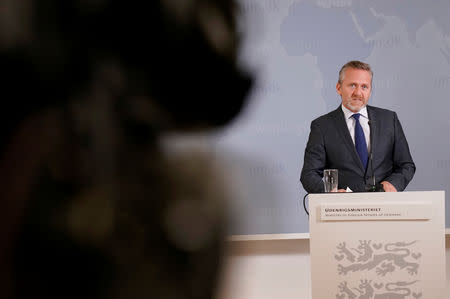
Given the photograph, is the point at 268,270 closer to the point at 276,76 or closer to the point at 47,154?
the point at 276,76

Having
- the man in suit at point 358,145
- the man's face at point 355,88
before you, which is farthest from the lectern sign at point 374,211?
the man's face at point 355,88

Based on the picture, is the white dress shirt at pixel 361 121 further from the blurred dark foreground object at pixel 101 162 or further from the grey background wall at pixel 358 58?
the blurred dark foreground object at pixel 101 162

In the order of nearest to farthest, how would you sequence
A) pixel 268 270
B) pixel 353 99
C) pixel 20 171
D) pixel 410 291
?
pixel 20 171 < pixel 410 291 < pixel 353 99 < pixel 268 270

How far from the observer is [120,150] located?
0.15 metres

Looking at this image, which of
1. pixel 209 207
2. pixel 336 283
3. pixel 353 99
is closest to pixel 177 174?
pixel 209 207

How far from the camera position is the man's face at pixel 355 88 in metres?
3.87

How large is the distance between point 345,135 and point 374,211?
4.32ft

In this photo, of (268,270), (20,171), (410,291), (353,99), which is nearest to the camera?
(20,171)

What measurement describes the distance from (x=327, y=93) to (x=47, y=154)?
4667 mm

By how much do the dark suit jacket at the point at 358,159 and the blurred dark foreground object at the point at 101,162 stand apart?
11.7ft

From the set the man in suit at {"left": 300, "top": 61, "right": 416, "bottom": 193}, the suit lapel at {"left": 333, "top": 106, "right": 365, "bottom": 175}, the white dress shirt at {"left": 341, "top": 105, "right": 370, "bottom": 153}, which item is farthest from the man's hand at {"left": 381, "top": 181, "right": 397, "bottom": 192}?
the white dress shirt at {"left": 341, "top": 105, "right": 370, "bottom": 153}

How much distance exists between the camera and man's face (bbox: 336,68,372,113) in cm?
387

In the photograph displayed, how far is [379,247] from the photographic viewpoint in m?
2.66

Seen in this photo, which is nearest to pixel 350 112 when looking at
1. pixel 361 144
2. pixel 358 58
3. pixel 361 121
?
pixel 361 121
